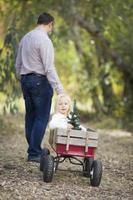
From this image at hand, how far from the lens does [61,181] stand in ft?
23.8

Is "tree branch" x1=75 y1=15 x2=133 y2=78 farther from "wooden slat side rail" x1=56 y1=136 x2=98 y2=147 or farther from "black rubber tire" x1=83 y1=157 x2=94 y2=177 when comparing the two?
"wooden slat side rail" x1=56 y1=136 x2=98 y2=147

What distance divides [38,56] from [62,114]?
0.97 m

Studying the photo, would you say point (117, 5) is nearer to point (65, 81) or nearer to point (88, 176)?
point (65, 81)

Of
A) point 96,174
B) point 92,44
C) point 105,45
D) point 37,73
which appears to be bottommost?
point 96,174

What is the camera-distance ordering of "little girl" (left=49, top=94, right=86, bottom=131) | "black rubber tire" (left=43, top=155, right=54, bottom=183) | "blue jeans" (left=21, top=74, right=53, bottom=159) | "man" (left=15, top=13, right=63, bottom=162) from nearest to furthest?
1. "black rubber tire" (left=43, top=155, right=54, bottom=183)
2. "little girl" (left=49, top=94, right=86, bottom=131)
3. "man" (left=15, top=13, right=63, bottom=162)
4. "blue jeans" (left=21, top=74, right=53, bottom=159)

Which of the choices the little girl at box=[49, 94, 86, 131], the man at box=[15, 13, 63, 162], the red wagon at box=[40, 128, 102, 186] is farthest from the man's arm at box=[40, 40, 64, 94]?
the red wagon at box=[40, 128, 102, 186]

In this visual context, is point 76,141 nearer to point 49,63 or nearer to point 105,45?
point 49,63

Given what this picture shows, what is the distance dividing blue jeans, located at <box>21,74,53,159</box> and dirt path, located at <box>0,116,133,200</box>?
0.33 m

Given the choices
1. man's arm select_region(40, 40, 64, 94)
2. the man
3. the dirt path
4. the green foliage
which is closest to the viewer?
the dirt path

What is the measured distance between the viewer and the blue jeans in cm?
796

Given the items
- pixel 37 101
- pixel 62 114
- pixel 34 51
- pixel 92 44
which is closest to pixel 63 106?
pixel 62 114

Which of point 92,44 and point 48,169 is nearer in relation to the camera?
point 48,169

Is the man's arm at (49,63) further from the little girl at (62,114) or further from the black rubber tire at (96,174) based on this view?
A: the black rubber tire at (96,174)

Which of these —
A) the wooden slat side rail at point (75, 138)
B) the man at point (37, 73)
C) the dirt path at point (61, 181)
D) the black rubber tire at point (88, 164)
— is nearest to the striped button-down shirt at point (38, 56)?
the man at point (37, 73)
